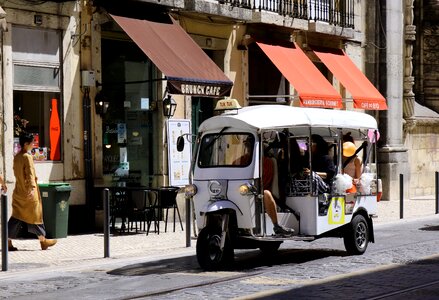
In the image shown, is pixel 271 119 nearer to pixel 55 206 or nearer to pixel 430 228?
pixel 55 206

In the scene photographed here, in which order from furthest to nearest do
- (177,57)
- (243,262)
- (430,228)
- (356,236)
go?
(177,57)
(430,228)
(356,236)
(243,262)

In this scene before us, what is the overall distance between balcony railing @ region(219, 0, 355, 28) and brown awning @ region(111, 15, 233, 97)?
97.2 inches

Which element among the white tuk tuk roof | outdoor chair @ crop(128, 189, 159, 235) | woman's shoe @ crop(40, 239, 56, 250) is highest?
the white tuk tuk roof

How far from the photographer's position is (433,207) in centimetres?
2603

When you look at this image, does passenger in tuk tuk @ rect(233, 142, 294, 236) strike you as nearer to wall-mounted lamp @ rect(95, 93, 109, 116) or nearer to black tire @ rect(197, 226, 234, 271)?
black tire @ rect(197, 226, 234, 271)

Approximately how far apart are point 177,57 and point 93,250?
5399 millimetres

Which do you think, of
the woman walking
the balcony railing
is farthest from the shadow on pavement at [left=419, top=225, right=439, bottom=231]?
the woman walking

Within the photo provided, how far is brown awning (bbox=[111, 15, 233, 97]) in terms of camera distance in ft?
63.1

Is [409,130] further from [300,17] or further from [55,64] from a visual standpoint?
[55,64]

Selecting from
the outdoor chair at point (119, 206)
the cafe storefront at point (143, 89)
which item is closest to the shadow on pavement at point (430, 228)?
the cafe storefront at point (143, 89)

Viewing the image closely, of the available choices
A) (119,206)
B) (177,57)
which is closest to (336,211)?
(119,206)

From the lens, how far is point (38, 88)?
18.6 meters

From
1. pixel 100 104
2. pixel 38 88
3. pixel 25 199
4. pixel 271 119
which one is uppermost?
pixel 38 88

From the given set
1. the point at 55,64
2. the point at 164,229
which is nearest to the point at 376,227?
the point at 164,229
